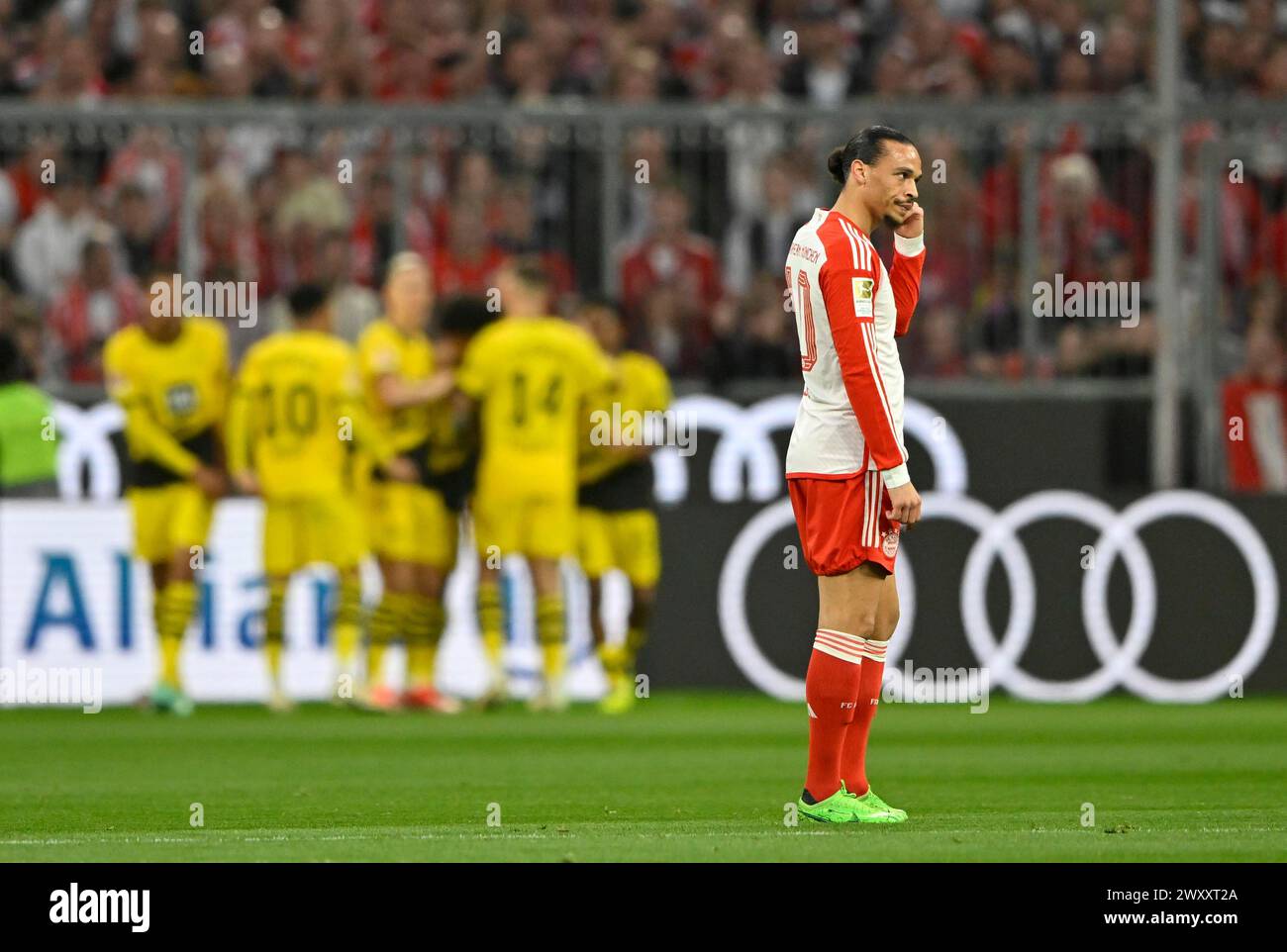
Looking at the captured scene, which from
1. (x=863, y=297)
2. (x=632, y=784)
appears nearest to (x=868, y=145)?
(x=863, y=297)

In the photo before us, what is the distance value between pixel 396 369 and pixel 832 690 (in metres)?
7.82

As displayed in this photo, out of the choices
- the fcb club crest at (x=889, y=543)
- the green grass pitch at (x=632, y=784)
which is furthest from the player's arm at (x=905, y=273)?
the green grass pitch at (x=632, y=784)

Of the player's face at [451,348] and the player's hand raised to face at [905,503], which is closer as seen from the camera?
the player's hand raised to face at [905,503]

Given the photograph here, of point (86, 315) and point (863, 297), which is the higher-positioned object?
point (86, 315)

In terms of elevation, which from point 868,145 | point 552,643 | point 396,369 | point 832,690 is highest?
point 868,145

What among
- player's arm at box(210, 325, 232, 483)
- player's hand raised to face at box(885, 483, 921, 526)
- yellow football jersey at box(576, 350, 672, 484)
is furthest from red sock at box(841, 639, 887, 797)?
player's arm at box(210, 325, 232, 483)

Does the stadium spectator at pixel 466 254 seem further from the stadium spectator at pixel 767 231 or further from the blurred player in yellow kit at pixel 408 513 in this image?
the stadium spectator at pixel 767 231

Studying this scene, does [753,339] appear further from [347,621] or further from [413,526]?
[347,621]

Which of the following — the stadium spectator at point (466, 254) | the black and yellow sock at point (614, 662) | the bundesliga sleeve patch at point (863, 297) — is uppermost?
the stadium spectator at point (466, 254)

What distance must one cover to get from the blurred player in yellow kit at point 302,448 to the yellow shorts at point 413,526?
0.13 meters

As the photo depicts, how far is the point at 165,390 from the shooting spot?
16.5 m

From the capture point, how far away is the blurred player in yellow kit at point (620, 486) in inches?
664

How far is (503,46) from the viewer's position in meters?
19.8


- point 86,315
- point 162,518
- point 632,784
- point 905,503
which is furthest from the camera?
point 86,315
